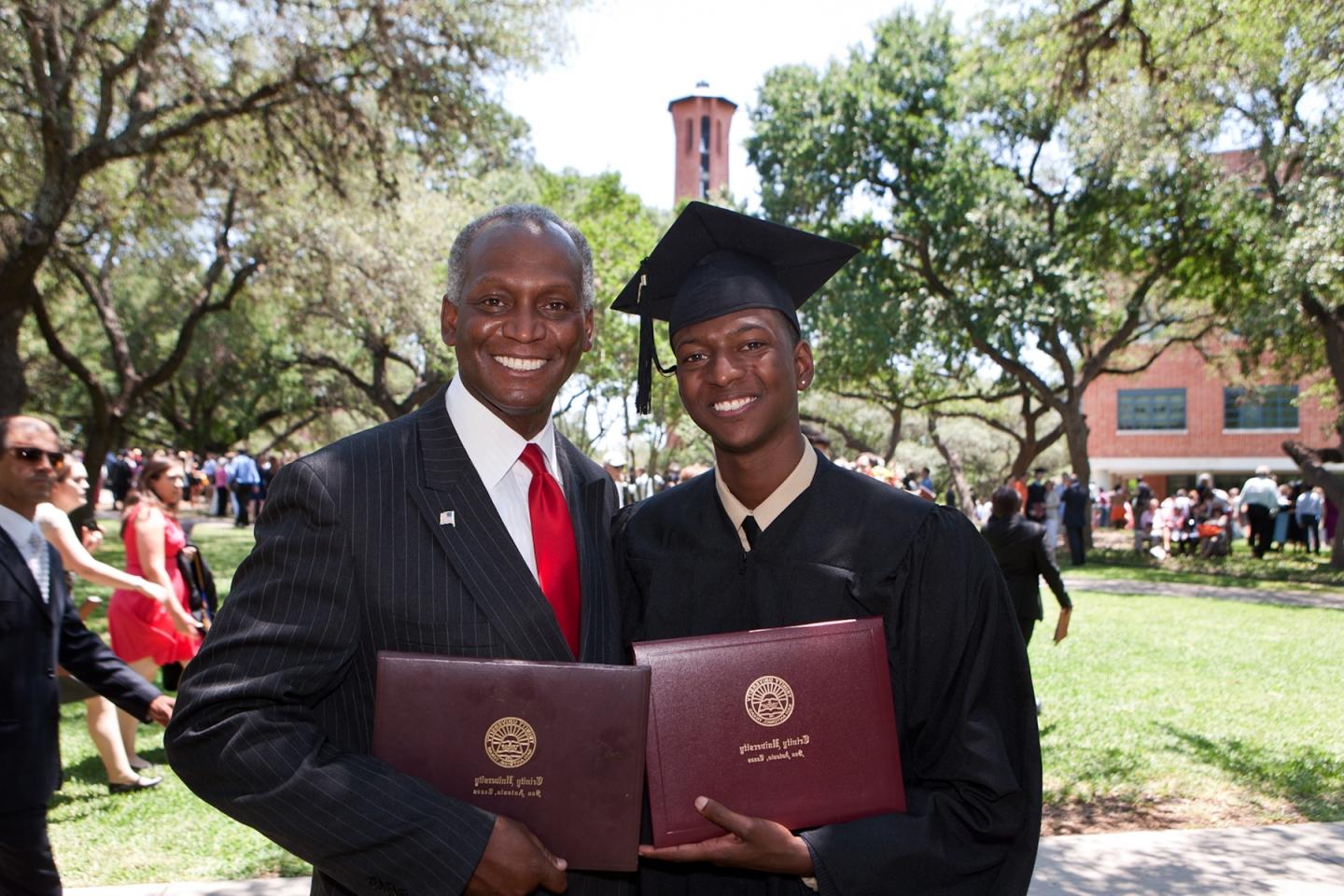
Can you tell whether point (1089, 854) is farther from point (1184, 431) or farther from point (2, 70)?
point (1184, 431)

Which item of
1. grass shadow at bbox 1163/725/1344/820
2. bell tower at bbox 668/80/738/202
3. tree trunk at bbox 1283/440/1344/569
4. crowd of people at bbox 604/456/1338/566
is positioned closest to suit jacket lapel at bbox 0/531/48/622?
grass shadow at bbox 1163/725/1344/820

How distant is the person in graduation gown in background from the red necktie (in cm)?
25

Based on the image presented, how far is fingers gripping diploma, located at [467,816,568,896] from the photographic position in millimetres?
1708

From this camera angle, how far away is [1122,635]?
11.9 meters

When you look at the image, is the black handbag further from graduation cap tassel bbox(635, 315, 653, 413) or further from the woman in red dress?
graduation cap tassel bbox(635, 315, 653, 413)

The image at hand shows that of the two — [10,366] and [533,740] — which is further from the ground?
[10,366]

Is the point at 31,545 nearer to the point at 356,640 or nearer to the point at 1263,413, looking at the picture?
the point at 356,640

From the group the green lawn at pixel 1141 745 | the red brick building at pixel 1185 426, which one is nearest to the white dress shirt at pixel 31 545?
the green lawn at pixel 1141 745

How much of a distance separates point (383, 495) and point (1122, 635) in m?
11.6

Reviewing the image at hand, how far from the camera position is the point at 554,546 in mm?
2199

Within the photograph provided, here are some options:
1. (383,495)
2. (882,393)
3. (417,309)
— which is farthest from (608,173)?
(383,495)

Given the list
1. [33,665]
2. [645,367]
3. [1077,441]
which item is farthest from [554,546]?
[1077,441]

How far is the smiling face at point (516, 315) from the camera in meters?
2.23

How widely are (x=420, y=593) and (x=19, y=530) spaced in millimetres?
2550
